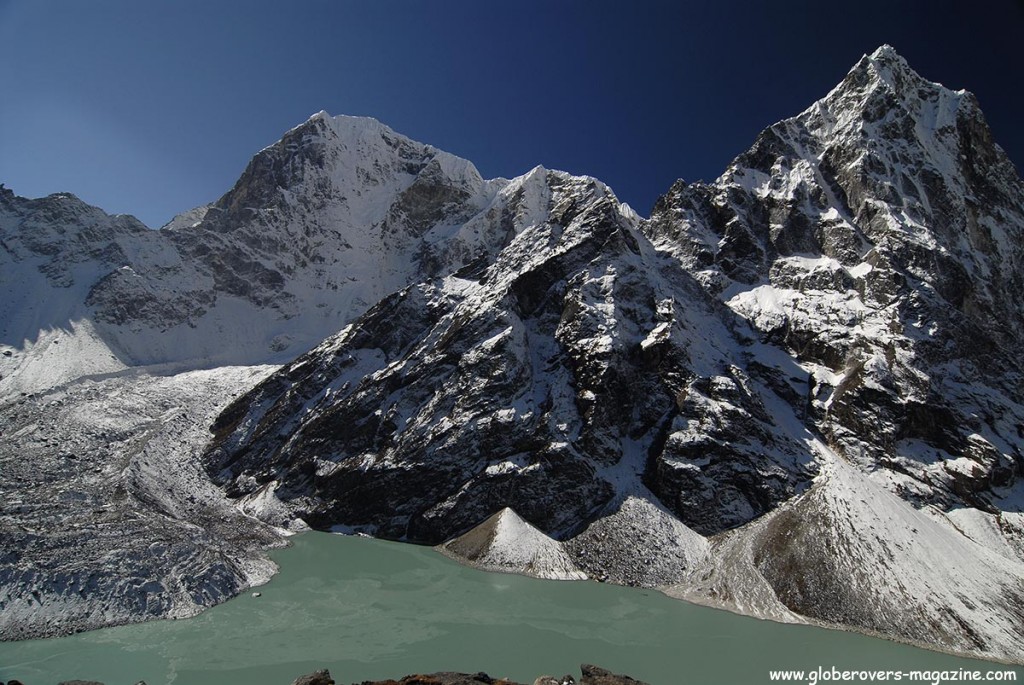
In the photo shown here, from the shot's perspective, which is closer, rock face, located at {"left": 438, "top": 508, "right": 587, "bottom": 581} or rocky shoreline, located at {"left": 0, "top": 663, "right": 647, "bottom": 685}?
rocky shoreline, located at {"left": 0, "top": 663, "right": 647, "bottom": 685}

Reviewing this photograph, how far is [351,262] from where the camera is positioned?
449ft

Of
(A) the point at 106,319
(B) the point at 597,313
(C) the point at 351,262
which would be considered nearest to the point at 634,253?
(B) the point at 597,313

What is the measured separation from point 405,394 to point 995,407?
61.0 meters

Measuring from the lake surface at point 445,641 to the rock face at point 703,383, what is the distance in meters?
3.80

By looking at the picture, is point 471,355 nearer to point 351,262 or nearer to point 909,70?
point 351,262

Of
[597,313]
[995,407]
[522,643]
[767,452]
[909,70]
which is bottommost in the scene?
[522,643]

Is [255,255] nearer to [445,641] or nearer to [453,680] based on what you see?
[445,641]

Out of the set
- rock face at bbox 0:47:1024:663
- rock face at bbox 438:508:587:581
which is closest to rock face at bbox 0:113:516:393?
rock face at bbox 0:47:1024:663

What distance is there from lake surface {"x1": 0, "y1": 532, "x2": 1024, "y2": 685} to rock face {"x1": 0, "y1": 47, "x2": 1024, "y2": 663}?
3.80m

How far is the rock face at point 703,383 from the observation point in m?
47.0

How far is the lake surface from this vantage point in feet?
98.4

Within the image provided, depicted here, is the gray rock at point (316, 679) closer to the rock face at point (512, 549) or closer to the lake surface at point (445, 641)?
the lake surface at point (445, 641)

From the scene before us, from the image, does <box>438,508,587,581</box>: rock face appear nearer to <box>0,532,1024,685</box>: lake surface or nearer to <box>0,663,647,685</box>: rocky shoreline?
<box>0,532,1024,685</box>: lake surface

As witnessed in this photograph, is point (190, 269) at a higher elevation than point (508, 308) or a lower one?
higher
